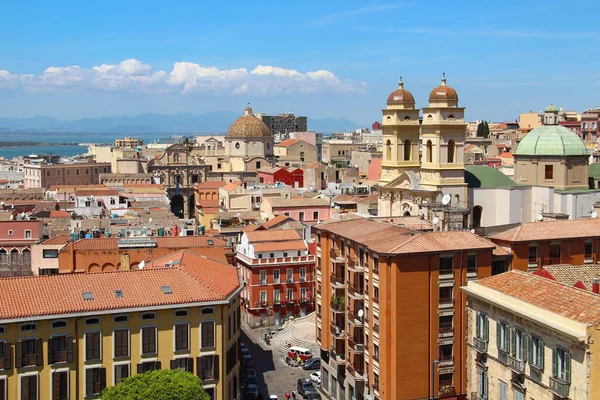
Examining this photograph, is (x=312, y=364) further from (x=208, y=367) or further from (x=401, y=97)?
(x=401, y=97)

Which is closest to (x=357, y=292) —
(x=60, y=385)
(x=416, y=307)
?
(x=416, y=307)

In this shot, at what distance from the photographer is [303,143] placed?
132 metres

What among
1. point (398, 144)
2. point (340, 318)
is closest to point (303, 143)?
point (398, 144)

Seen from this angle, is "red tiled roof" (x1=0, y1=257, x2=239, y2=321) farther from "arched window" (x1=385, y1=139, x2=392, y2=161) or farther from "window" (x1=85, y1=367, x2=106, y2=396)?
"arched window" (x1=385, y1=139, x2=392, y2=161)

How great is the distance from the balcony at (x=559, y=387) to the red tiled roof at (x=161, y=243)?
920 inches

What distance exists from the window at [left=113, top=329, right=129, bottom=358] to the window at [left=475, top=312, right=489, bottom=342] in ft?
42.6

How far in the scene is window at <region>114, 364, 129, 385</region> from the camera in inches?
1210

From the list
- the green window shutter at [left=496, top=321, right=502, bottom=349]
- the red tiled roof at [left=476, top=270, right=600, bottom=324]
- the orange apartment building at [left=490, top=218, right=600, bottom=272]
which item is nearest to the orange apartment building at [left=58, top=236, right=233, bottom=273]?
the orange apartment building at [left=490, top=218, right=600, bottom=272]

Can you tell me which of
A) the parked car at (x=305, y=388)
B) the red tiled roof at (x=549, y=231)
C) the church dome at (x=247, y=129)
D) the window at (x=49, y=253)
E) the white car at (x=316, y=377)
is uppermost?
the church dome at (x=247, y=129)

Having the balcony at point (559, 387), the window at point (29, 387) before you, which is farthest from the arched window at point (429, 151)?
the window at point (29, 387)

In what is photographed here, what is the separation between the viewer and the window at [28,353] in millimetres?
29062

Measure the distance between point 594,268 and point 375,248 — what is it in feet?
28.6

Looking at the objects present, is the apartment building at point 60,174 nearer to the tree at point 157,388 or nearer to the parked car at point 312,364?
the parked car at point 312,364

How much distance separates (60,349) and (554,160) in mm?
32147
